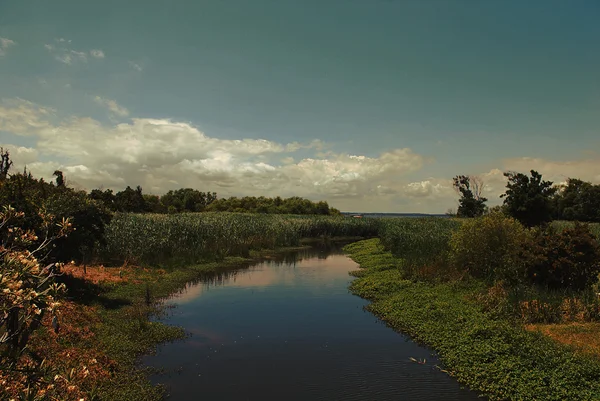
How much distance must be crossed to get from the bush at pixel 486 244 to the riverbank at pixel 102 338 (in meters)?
14.6

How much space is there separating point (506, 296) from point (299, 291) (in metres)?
10.7

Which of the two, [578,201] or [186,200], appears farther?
[186,200]

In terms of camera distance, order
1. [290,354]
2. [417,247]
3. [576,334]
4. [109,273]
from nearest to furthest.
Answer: [576,334], [290,354], [109,273], [417,247]

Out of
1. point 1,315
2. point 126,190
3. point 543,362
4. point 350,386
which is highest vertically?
point 126,190

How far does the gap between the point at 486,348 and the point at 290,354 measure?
19.7 feet

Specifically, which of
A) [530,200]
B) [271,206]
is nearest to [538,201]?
[530,200]

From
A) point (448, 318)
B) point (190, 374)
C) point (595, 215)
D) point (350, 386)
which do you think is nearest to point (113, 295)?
point (190, 374)

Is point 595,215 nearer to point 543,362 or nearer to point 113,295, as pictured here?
point 543,362

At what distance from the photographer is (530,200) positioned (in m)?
34.6

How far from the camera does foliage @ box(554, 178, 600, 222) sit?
73562mm

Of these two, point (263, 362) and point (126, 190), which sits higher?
point (126, 190)

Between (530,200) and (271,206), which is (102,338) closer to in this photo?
(530,200)

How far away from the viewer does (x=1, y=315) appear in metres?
4.40

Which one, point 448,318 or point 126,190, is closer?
point 448,318
